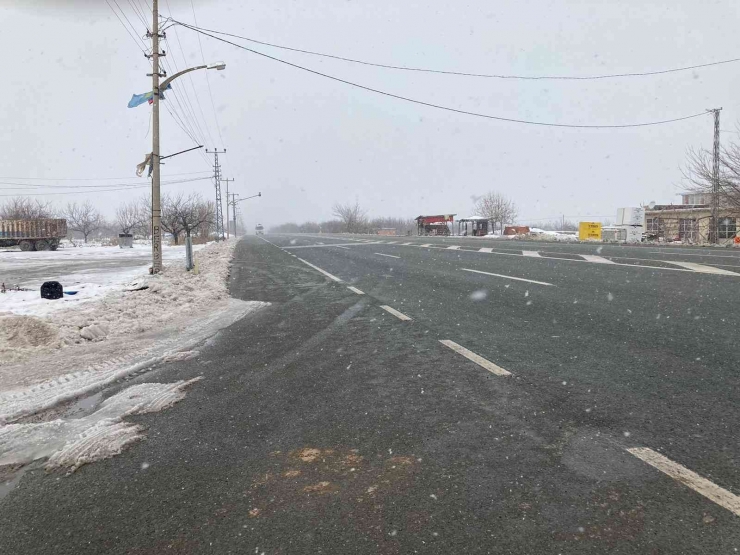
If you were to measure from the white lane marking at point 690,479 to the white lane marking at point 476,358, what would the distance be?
57.0 inches

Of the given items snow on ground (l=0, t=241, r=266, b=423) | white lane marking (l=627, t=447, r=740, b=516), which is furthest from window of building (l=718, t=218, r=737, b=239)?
white lane marking (l=627, t=447, r=740, b=516)

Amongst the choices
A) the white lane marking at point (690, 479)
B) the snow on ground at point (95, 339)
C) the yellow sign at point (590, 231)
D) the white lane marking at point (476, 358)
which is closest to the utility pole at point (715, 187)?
the yellow sign at point (590, 231)

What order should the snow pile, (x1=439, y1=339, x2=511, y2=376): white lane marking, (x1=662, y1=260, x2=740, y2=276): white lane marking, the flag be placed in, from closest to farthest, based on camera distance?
the snow pile, (x1=439, y1=339, x2=511, y2=376): white lane marking, (x1=662, y1=260, x2=740, y2=276): white lane marking, the flag

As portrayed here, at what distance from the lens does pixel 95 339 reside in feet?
19.9

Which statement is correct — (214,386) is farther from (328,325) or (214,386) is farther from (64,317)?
(64,317)

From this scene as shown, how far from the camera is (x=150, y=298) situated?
8750 millimetres

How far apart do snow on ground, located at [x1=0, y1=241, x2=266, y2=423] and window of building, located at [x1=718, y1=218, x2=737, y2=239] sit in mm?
40176

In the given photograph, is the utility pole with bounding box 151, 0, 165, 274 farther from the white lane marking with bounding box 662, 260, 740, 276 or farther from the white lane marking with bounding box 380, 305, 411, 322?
the white lane marking with bounding box 662, 260, 740, 276

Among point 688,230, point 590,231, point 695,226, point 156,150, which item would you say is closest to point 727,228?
point 695,226

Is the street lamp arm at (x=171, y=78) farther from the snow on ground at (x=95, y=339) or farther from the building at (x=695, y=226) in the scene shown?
the building at (x=695, y=226)

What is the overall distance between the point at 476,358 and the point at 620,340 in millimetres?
1734

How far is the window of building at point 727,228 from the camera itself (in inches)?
1380

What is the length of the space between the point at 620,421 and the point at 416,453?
1.39m

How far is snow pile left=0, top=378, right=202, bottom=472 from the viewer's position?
9.20 ft
